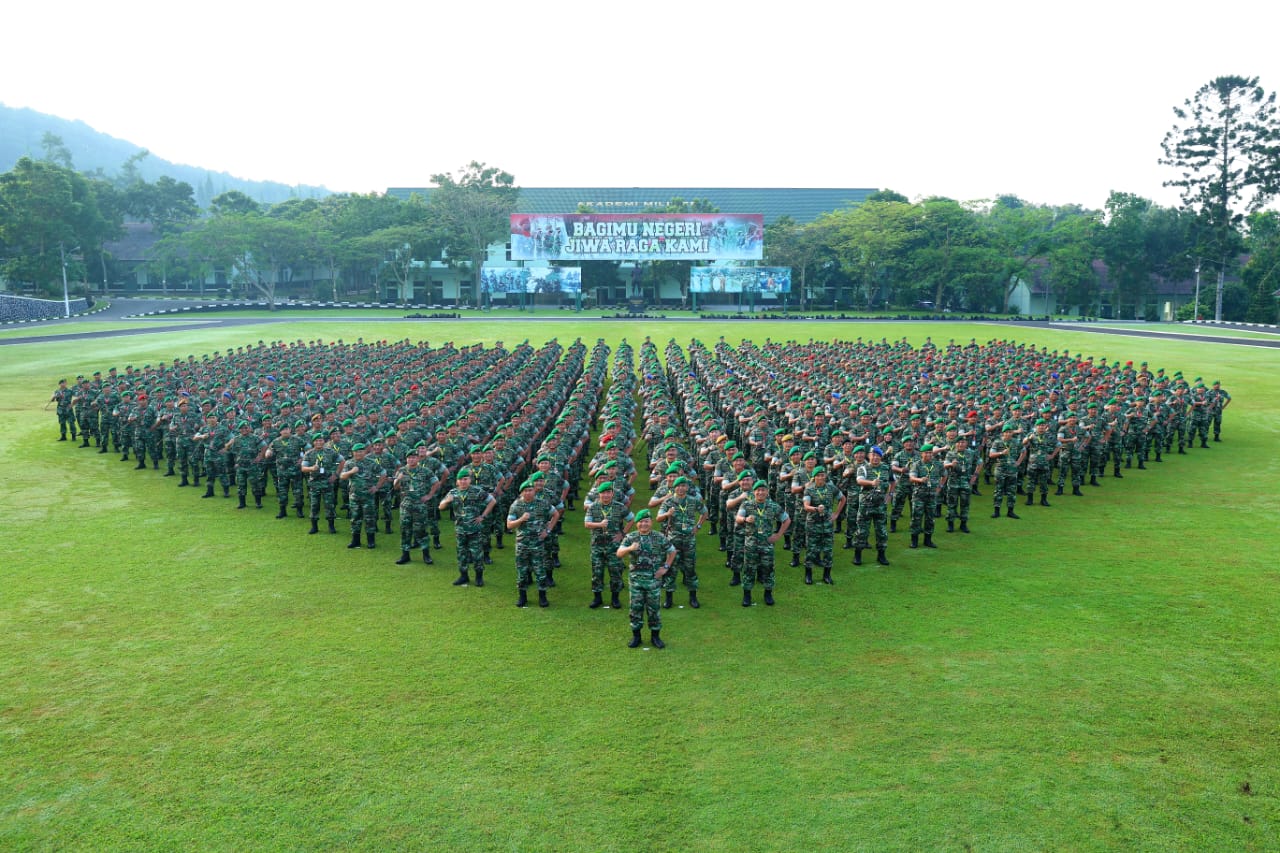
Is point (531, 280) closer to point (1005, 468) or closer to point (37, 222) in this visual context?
point (37, 222)

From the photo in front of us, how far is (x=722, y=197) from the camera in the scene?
106m

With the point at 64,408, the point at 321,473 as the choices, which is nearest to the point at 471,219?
Answer: the point at 64,408

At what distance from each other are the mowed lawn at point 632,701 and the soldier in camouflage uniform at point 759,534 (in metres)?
0.41

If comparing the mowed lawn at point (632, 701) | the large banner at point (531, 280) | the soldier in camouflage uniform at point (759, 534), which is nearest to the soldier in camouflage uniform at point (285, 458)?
the mowed lawn at point (632, 701)

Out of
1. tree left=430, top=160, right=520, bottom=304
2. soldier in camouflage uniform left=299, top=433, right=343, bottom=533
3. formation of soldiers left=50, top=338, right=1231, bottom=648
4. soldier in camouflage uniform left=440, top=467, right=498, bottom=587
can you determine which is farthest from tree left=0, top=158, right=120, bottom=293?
soldier in camouflage uniform left=440, top=467, right=498, bottom=587

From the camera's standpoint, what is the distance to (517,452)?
15.0m

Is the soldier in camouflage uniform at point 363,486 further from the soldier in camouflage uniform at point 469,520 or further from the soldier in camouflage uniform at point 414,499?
→ the soldier in camouflage uniform at point 469,520

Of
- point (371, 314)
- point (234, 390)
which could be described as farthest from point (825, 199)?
point (234, 390)

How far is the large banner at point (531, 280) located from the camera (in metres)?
73.1

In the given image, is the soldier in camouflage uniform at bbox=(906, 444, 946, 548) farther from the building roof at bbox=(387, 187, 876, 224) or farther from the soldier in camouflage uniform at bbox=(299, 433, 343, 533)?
the building roof at bbox=(387, 187, 876, 224)

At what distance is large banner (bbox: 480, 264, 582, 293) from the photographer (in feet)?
240

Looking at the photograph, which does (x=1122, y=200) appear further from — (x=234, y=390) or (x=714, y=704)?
(x=714, y=704)

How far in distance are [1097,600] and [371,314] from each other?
68.7 metres

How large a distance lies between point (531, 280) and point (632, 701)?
6705 centimetres
